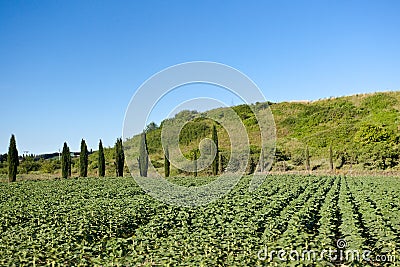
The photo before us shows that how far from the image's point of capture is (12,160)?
28.1 metres

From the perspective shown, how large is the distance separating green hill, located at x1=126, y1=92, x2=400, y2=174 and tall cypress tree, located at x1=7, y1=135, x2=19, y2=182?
8710 mm

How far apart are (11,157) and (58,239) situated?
910 inches

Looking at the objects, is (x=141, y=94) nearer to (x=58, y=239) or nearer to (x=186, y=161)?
(x=58, y=239)

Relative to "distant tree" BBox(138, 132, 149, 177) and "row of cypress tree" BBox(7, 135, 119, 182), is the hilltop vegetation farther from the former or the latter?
"row of cypress tree" BBox(7, 135, 119, 182)

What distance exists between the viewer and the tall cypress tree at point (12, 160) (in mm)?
27984

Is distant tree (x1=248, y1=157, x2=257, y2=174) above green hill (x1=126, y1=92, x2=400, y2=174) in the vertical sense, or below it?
below

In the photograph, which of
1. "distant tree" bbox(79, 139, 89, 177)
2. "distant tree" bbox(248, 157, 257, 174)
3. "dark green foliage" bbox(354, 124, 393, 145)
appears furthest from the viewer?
"dark green foliage" bbox(354, 124, 393, 145)

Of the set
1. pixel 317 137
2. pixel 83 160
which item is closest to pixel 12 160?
pixel 83 160

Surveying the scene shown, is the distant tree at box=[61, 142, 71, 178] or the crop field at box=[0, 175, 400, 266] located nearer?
the crop field at box=[0, 175, 400, 266]

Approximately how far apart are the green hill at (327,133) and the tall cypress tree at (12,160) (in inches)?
343

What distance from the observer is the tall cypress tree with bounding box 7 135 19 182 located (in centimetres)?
2798

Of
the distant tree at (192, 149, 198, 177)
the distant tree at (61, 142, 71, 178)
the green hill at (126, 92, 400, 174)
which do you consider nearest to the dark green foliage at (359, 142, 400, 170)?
the green hill at (126, 92, 400, 174)

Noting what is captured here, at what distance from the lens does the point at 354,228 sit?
26.3 feet

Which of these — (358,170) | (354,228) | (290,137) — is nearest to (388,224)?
(354,228)
